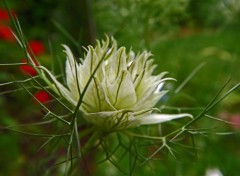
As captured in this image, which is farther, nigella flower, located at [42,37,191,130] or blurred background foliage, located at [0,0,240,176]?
blurred background foliage, located at [0,0,240,176]

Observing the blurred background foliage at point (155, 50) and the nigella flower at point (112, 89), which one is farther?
the blurred background foliage at point (155, 50)

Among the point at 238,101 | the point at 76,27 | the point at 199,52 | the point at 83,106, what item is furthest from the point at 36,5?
the point at 83,106

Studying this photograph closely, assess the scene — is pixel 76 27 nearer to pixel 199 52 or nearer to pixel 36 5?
pixel 199 52

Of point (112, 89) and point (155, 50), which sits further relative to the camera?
point (155, 50)
